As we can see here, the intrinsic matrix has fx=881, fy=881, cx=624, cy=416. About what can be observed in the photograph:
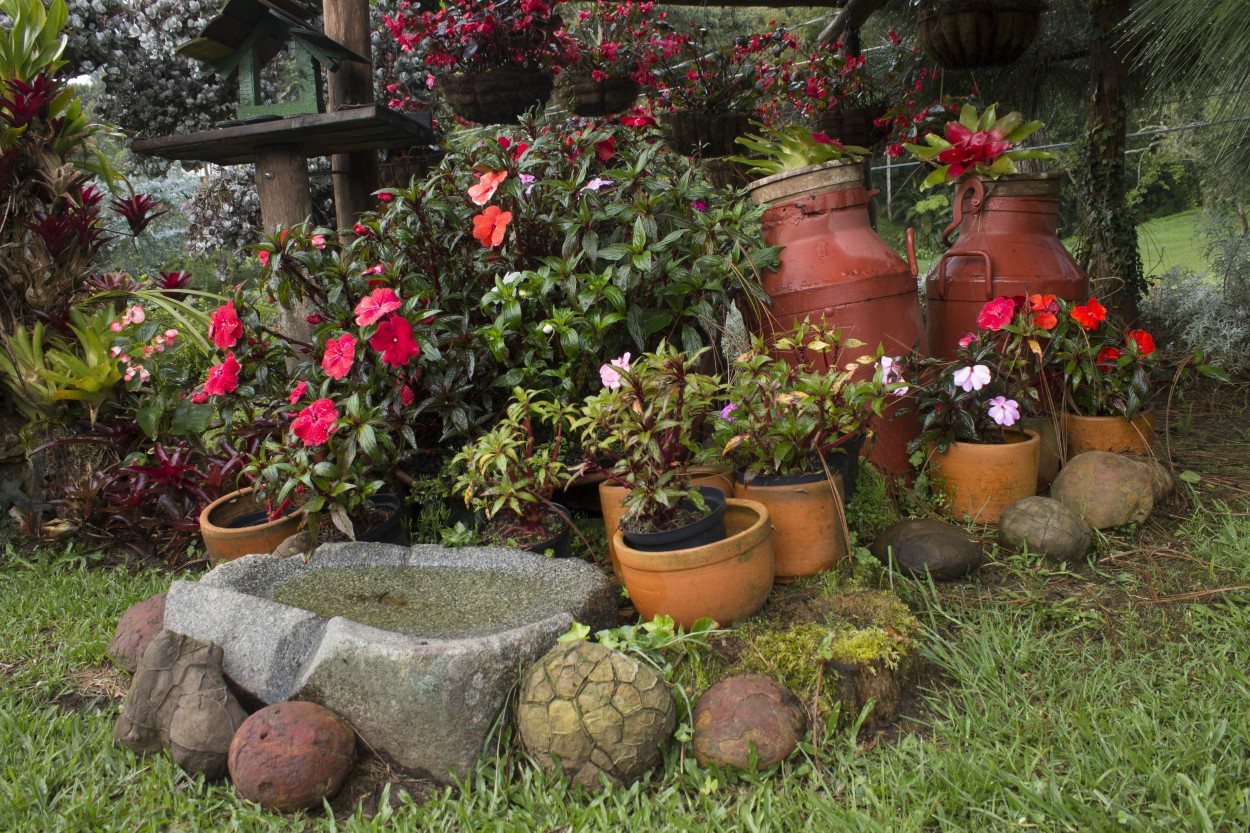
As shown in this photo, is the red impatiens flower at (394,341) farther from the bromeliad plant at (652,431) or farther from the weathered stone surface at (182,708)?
the weathered stone surface at (182,708)

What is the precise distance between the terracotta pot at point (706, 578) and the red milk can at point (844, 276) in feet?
2.94

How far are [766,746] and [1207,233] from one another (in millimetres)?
5112

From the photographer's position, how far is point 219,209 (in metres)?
6.57

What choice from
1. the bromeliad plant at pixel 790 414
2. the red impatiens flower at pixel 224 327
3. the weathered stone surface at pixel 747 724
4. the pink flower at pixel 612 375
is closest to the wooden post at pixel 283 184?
the red impatiens flower at pixel 224 327

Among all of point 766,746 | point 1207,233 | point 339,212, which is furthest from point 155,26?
point 1207,233

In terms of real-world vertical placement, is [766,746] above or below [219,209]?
below

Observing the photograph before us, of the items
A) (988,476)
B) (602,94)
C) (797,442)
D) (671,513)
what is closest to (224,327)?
(671,513)

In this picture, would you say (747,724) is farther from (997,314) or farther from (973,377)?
(997,314)

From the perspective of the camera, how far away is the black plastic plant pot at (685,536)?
2.00 m

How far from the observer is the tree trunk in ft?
13.7

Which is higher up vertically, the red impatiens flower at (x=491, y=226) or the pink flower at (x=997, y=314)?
the red impatiens flower at (x=491, y=226)

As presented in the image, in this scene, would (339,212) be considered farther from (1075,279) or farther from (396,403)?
(1075,279)

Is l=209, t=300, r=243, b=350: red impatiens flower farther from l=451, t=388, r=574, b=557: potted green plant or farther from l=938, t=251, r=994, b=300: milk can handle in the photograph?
l=938, t=251, r=994, b=300: milk can handle

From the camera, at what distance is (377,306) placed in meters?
2.30
